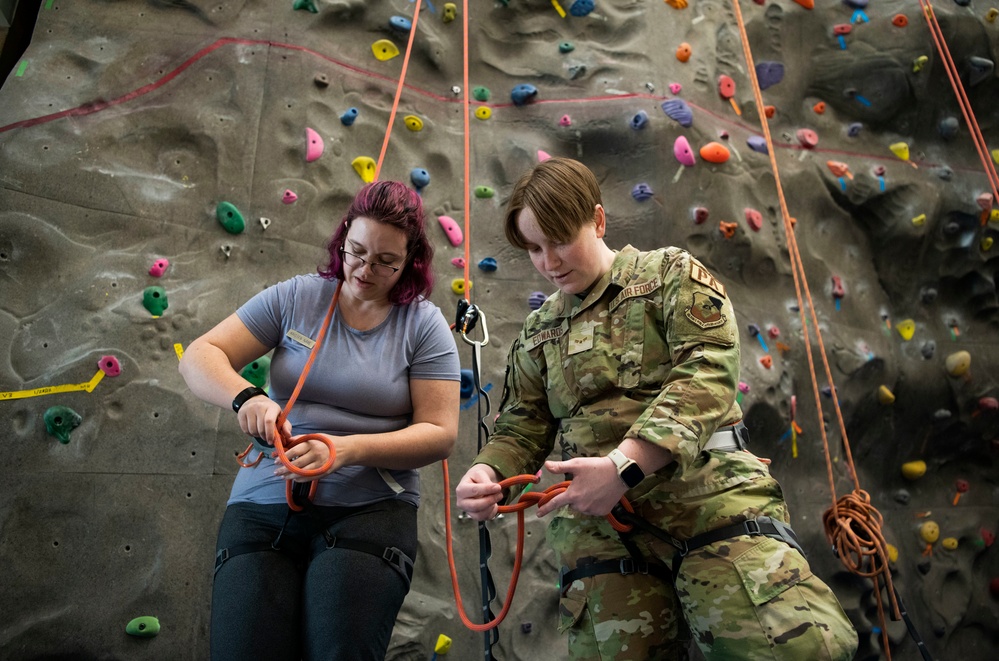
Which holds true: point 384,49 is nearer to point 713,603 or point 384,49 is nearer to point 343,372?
point 343,372

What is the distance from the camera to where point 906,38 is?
3912 millimetres

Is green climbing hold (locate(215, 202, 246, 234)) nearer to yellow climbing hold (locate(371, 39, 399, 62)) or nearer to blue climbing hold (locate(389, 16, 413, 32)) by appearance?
yellow climbing hold (locate(371, 39, 399, 62))

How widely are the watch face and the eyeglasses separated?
0.65 m

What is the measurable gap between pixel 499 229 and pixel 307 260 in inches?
30.0

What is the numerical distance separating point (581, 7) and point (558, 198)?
231 centimetres

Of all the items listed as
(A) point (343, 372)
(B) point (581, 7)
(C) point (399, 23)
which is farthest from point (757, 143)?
(A) point (343, 372)

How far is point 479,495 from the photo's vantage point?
4.22 ft

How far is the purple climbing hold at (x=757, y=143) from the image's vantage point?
343 centimetres

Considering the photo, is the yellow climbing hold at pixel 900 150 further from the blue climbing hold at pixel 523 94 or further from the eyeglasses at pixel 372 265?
the eyeglasses at pixel 372 265

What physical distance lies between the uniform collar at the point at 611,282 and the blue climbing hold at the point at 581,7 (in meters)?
2.22

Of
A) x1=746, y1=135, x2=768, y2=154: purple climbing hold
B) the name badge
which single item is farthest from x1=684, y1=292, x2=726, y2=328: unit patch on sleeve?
x1=746, y1=135, x2=768, y2=154: purple climbing hold

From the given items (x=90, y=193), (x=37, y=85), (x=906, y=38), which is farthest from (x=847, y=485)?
(x=37, y=85)

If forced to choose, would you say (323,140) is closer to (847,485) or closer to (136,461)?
(136,461)

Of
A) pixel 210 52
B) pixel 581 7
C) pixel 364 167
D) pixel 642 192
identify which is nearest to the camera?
pixel 210 52
